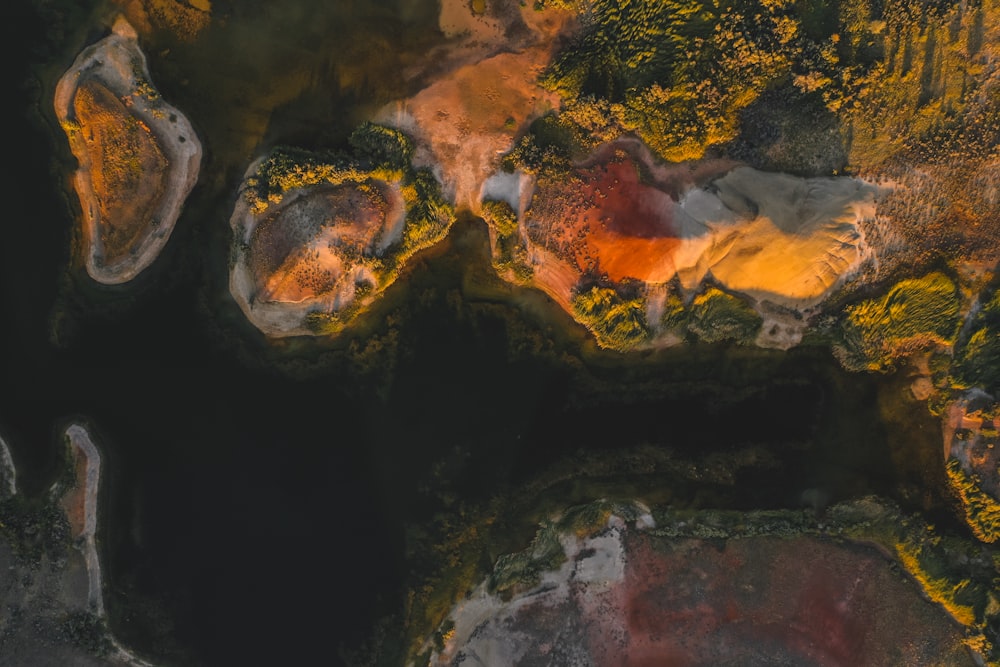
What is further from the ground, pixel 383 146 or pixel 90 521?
pixel 383 146

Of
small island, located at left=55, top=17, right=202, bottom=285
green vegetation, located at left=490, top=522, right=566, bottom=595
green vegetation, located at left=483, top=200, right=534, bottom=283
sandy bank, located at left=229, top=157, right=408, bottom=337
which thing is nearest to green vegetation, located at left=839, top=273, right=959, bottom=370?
green vegetation, located at left=483, top=200, right=534, bottom=283

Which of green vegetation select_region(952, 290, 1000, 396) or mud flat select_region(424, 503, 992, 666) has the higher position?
green vegetation select_region(952, 290, 1000, 396)

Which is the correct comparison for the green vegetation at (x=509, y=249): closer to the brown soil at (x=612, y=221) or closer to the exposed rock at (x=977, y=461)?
the brown soil at (x=612, y=221)

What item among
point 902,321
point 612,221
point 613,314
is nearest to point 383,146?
point 612,221

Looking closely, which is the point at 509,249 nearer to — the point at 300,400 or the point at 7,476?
the point at 300,400

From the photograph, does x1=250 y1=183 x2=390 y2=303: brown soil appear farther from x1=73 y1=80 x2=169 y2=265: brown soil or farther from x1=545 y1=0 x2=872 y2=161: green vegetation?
x1=545 y1=0 x2=872 y2=161: green vegetation

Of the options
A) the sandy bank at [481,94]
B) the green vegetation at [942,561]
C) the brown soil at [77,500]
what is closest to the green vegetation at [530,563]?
the green vegetation at [942,561]
